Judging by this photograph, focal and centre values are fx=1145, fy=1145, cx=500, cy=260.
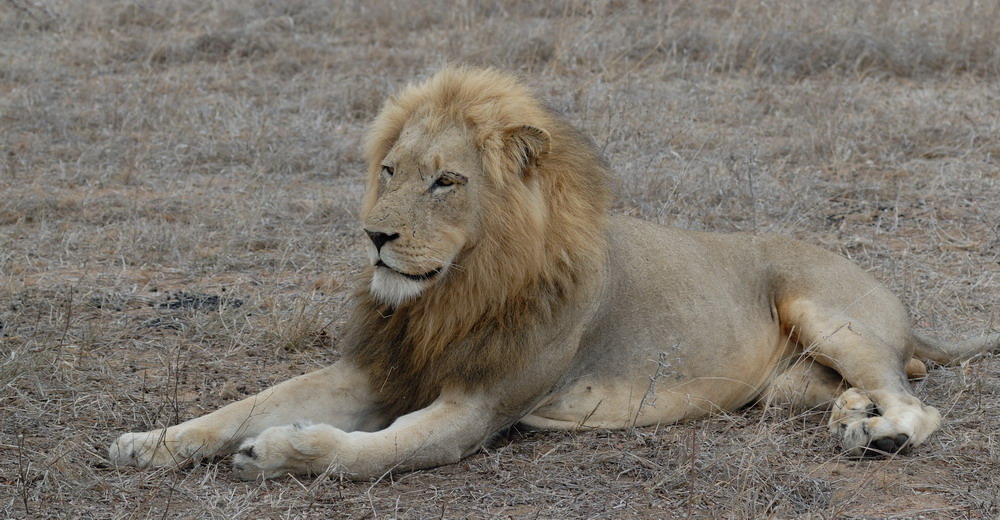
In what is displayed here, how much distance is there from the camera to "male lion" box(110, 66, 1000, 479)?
3.31 metres

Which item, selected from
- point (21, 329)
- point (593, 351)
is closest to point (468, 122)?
point (593, 351)

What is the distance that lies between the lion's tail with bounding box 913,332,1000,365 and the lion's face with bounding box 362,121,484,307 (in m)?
2.07

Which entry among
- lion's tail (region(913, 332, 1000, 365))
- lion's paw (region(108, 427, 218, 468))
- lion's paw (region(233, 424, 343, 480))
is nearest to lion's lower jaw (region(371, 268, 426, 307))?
lion's paw (region(233, 424, 343, 480))

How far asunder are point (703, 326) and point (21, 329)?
2572 mm

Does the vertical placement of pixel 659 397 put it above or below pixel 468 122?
below

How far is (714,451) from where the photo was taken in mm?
3564

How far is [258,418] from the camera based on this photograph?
139 inches

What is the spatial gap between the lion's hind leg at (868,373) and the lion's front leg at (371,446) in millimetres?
1248

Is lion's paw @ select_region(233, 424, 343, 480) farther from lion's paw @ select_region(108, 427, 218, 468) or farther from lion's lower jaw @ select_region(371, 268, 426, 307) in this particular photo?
lion's lower jaw @ select_region(371, 268, 426, 307)

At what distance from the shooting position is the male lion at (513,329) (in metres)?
3.31

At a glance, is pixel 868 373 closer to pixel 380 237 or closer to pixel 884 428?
pixel 884 428

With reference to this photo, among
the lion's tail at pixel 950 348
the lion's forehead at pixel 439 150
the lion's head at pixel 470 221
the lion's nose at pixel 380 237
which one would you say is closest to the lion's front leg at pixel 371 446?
the lion's head at pixel 470 221

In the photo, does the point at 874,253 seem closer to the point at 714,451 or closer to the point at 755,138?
the point at 755,138

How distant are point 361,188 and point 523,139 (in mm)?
3442
